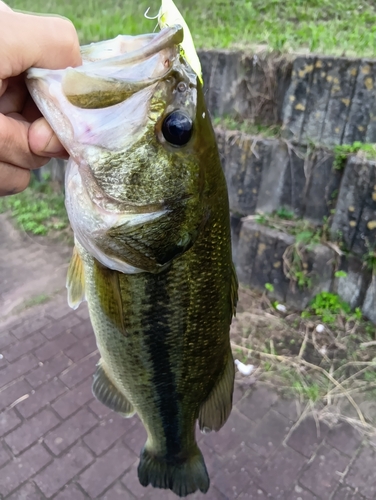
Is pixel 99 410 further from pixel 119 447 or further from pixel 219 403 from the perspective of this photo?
pixel 219 403

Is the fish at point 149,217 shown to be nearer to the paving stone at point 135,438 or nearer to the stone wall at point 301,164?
the paving stone at point 135,438

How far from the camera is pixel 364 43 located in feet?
12.4

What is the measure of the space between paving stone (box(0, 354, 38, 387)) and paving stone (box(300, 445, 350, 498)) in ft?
7.63

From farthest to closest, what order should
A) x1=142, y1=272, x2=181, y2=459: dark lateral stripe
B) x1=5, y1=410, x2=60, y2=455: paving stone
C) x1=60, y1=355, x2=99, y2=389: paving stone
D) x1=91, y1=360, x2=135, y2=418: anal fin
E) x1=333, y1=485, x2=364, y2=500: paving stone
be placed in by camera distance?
A: x1=60, y1=355, x2=99, y2=389: paving stone < x1=5, y1=410, x2=60, y2=455: paving stone < x1=333, y1=485, x2=364, y2=500: paving stone < x1=91, y1=360, x2=135, y2=418: anal fin < x1=142, y1=272, x2=181, y2=459: dark lateral stripe

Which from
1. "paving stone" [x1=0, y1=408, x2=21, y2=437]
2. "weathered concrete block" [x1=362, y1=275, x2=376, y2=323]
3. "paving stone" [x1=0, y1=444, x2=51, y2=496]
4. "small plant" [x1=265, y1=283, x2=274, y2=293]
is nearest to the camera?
"paving stone" [x1=0, y1=444, x2=51, y2=496]

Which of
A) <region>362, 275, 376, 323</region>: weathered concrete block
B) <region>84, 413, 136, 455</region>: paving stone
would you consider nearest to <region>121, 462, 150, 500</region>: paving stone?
<region>84, 413, 136, 455</region>: paving stone

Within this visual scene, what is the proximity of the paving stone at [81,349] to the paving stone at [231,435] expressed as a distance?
132 centimetres

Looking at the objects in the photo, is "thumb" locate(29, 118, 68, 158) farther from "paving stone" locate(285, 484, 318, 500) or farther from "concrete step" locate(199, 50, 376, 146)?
"concrete step" locate(199, 50, 376, 146)

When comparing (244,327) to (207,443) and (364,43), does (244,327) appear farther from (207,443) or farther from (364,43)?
(364,43)

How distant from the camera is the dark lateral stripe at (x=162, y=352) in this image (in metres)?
1.46

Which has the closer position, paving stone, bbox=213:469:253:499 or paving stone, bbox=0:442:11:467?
paving stone, bbox=213:469:253:499

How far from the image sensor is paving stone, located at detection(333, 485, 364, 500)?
2.63 m

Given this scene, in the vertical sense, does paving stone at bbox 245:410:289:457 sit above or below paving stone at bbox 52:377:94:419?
above

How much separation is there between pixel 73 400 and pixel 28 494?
75cm
